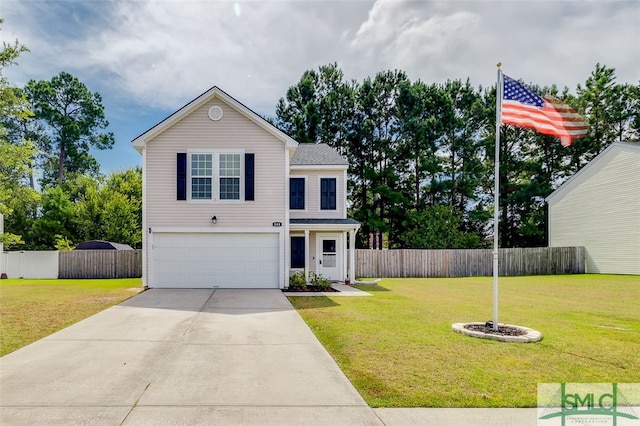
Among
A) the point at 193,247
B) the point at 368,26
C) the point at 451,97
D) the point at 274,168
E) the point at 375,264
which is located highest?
the point at 451,97

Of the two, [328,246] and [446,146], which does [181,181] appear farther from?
[446,146]

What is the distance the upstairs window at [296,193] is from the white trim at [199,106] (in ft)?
11.0

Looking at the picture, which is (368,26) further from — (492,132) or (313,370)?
(492,132)

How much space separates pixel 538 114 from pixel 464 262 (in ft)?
54.6

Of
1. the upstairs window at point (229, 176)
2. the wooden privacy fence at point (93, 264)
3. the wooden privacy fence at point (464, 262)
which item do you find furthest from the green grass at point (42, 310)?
the wooden privacy fence at point (464, 262)

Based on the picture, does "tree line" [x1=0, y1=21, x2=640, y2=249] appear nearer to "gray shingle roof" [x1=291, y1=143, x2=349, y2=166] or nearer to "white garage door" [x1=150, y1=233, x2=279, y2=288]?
"gray shingle roof" [x1=291, y1=143, x2=349, y2=166]

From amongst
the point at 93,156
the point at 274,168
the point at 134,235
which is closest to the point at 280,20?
the point at 274,168

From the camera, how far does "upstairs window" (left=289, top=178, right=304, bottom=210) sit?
1712 centimetres

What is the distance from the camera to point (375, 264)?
851 inches

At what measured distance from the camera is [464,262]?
876 inches

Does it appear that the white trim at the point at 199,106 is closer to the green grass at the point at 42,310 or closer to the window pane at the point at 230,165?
the window pane at the point at 230,165

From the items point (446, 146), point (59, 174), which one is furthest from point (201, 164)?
point (59, 174)

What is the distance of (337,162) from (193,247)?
7.56 meters

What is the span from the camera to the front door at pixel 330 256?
54.6 ft
